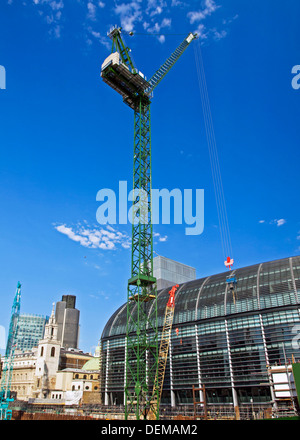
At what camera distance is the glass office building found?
259ft

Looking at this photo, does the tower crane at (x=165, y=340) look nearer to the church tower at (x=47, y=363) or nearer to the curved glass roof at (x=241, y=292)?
the curved glass roof at (x=241, y=292)

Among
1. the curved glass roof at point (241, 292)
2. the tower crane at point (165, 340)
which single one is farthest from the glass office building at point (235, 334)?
the tower crane at point (165, 340)

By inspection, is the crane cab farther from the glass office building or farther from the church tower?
the church tower

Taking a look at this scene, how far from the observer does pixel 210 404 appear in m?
84.8

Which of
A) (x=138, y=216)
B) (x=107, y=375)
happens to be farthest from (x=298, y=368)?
(x=107, y=375)

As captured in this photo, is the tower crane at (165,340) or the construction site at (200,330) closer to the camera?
the construction site at (200,330)

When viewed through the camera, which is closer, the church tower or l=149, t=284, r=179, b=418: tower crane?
l=149, t=284, r=179, b=418: tower crane

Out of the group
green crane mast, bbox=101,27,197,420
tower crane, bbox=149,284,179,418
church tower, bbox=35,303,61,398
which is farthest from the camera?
church tower, bbox=35,303,61,398

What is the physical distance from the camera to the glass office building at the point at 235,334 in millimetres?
79062

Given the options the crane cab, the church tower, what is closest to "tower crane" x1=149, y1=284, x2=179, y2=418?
the crane cab

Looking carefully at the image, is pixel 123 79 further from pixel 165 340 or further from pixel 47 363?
pixel 47 363

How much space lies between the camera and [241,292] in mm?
90812

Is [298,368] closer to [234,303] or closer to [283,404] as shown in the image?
[283,404]
